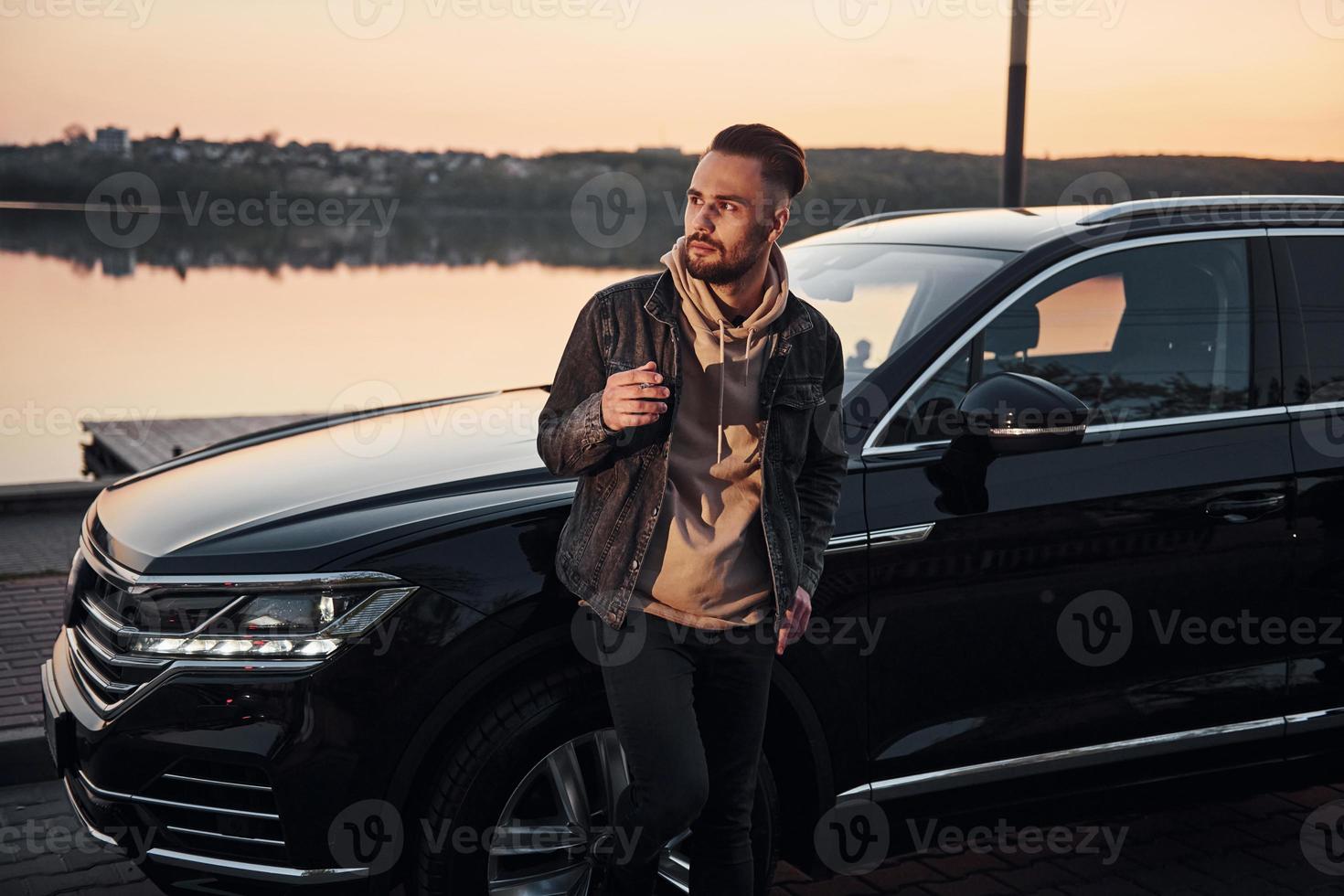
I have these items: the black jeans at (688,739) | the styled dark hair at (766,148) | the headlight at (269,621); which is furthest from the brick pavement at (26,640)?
the styled dark hair at (766,148)

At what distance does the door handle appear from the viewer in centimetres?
369

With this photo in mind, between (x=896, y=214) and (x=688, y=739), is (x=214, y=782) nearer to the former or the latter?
(x=688, y=739)

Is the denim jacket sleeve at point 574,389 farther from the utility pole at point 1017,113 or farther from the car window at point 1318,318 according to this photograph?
the utility pole at point 1017,113

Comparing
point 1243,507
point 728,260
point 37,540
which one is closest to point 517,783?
point 728,260

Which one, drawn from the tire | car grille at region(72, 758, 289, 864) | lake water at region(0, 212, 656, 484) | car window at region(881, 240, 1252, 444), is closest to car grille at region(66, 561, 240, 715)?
car grille at region(72, 758, 289, 864)

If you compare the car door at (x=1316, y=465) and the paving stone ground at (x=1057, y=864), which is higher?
the car door at (x=1316, y=465)

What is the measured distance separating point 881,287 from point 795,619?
146 cm

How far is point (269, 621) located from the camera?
297cm

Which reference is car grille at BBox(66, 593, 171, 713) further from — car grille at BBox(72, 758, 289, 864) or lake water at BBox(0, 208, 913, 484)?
lake water at BBox(0, 208, 913, 484)

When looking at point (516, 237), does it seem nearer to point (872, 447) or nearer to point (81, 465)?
point (81, 465)

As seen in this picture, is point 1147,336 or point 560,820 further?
point 1147,336

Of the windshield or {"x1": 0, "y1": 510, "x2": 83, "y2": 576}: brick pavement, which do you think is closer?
the windshield

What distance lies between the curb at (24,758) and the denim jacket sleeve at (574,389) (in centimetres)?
279

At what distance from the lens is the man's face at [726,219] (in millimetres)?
2730
